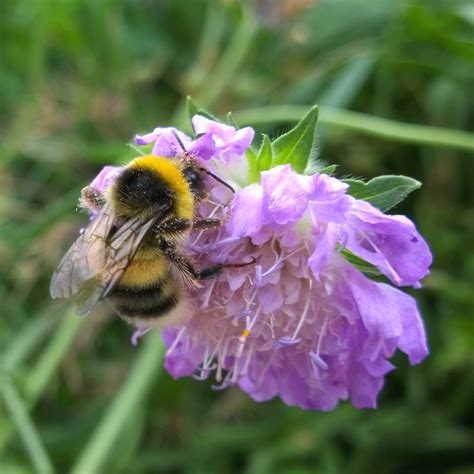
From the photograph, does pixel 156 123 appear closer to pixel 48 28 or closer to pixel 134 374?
pixel 48 28

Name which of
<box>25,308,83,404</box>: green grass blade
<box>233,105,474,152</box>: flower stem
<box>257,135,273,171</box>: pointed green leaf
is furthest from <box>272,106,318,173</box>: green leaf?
<box>25,308,83,404</box>: green grass blade

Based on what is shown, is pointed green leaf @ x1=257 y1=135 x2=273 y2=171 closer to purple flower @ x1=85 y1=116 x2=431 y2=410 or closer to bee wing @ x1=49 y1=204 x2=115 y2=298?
purple flower @ x1=85 y1=116 x2=431 y2=410

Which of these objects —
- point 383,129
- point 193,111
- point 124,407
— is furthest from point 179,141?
point 124,407

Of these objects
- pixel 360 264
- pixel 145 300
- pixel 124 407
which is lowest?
pixel 124 407

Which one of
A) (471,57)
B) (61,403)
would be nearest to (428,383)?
(471,57)

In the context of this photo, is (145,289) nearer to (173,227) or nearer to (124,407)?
(173,227)

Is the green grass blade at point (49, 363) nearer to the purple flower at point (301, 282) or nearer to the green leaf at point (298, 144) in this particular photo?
the purple flower at point (301, 282)
